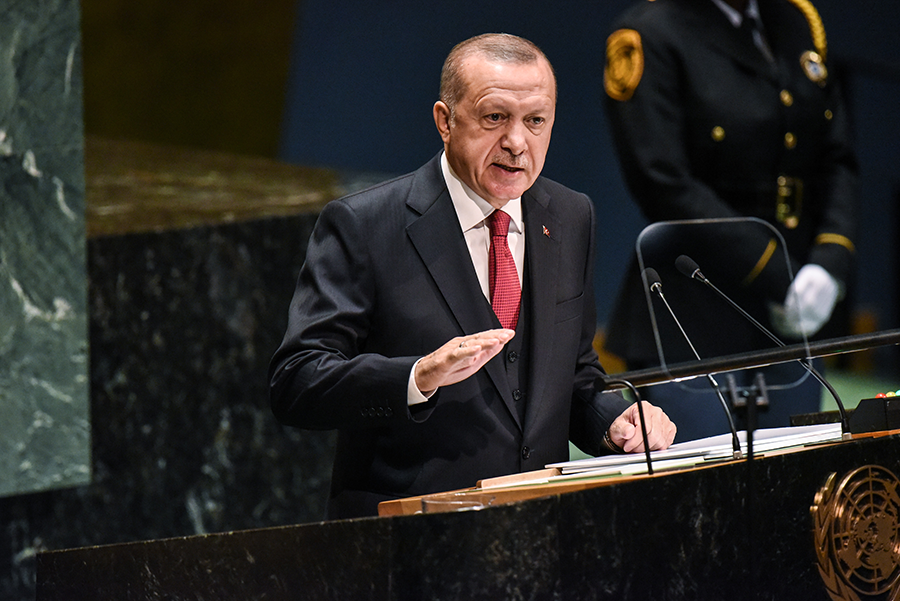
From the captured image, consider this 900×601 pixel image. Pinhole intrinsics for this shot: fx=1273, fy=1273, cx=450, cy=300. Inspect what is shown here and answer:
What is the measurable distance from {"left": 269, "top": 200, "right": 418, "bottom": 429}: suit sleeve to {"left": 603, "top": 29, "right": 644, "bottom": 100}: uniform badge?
1.21m

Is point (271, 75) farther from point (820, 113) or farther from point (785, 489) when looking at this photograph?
point (785, 489)

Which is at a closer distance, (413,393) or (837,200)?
(413,393)

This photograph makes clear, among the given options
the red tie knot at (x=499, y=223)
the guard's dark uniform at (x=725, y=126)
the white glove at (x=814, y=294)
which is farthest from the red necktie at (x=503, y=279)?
the white glove at (x=814, y=294)

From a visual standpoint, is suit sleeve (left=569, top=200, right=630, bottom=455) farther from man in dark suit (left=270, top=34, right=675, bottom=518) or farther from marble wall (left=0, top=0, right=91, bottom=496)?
marble wall (left=0, top=0, right=91, bottom=496)

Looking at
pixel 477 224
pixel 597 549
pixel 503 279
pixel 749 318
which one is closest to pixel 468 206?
pixel 477 224

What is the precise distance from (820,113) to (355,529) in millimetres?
2182

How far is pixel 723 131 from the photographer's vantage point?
3.10m

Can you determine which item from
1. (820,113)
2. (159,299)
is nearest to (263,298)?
(159,299)

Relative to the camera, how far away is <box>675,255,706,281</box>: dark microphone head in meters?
1.93

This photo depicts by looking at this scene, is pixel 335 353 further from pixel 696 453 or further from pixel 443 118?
pixel 696 453

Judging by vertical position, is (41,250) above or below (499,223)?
above

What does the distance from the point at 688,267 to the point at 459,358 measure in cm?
44

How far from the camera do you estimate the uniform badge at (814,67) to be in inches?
127

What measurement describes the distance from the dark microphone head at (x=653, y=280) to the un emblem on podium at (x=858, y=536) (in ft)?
1.20
